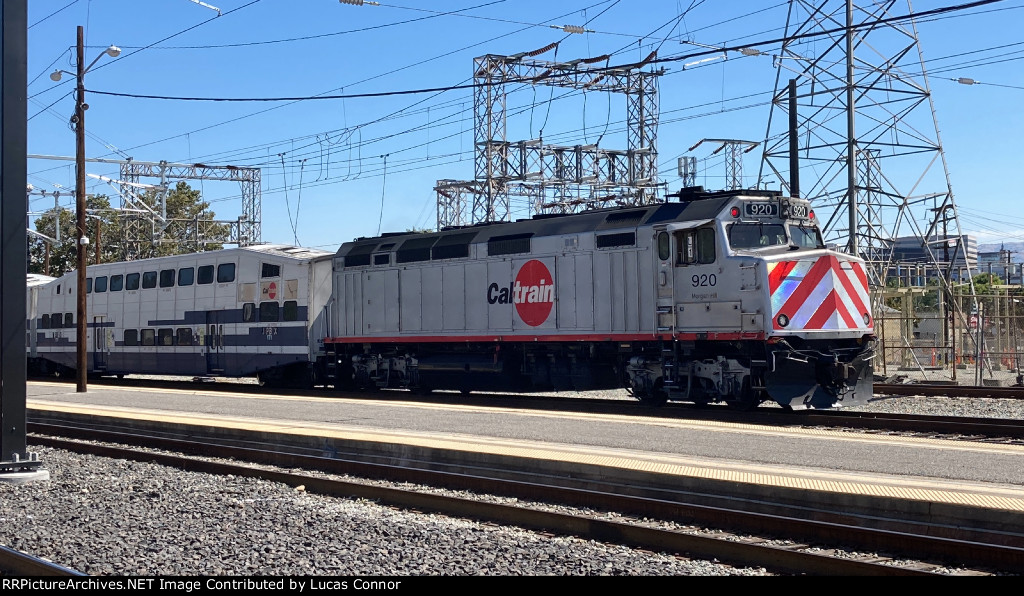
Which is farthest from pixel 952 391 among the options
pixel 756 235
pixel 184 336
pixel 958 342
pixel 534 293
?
pixel 184 336

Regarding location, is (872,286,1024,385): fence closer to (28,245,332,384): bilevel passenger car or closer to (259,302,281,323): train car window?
(28,245,332,384): bilevel passenger car

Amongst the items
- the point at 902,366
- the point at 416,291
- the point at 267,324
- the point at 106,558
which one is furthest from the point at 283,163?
the point at 106,558

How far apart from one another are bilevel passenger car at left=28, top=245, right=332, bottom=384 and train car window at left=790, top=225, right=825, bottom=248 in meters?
12.7

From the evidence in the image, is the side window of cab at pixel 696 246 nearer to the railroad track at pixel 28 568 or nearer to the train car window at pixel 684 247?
the train car window at pixel 684 247

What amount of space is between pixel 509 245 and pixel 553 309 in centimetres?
188

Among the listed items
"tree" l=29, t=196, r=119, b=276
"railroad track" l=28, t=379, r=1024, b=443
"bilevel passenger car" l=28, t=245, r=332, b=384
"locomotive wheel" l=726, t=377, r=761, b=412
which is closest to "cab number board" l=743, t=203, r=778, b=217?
"locomotive wheel" l=726, t=377, r=761, b=412

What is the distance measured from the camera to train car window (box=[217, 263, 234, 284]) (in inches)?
1081

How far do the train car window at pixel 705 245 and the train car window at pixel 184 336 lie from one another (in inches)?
690

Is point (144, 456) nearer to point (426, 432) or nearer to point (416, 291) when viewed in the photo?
point (426, 432)

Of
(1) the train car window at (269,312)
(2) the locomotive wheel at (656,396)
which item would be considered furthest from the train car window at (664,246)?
(1) the train car window at (269,312)

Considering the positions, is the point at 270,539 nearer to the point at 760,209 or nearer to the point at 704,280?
the point at 704,280

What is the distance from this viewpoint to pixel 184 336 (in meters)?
29.1

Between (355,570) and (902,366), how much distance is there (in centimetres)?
2543

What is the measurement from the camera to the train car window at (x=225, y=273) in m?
27.5
